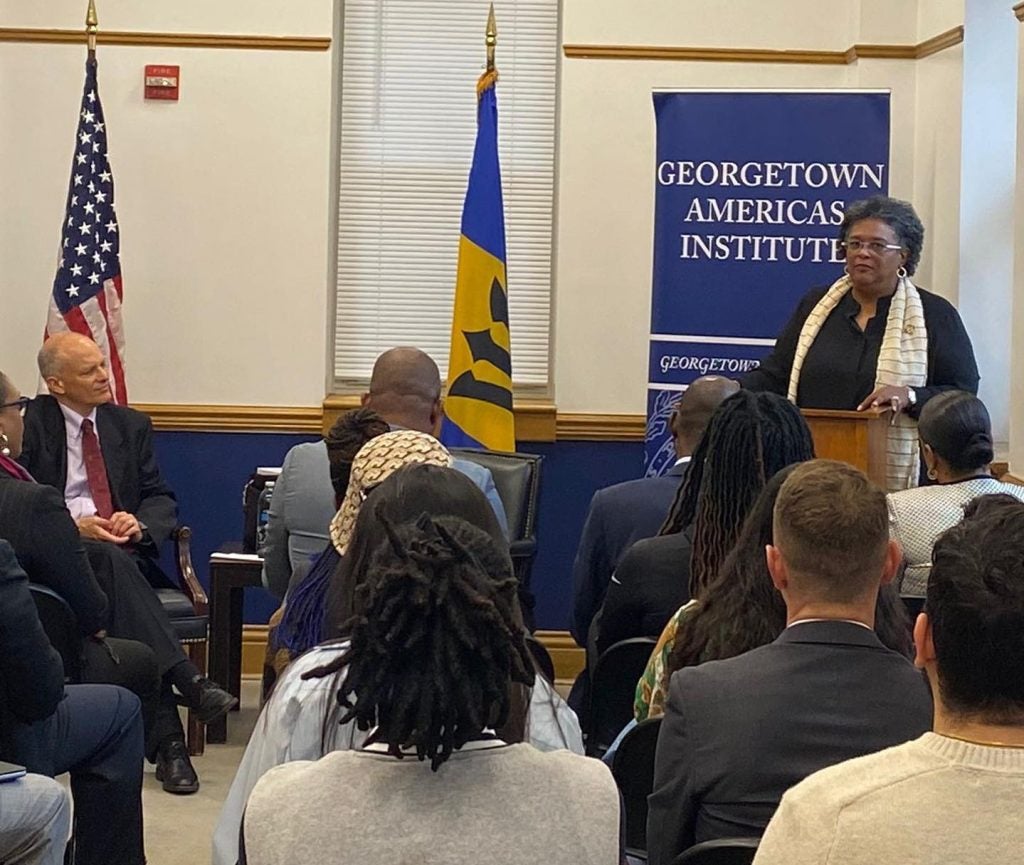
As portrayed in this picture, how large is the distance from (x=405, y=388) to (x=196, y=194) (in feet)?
8.65

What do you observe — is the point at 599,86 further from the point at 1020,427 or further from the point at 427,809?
the point at 427,809

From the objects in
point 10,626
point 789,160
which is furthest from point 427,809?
point 789,160

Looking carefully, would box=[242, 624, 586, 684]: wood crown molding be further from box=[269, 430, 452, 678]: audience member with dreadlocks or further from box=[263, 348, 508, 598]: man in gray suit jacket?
box=[269, 430, 452, 678]: audience member with dreadlocks

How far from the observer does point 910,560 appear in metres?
3.77

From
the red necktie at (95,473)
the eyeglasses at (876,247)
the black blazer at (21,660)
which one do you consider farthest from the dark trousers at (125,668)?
the eyeglasses at (876,247)

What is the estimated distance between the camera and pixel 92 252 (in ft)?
19.7

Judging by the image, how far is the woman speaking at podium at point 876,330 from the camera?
15.6 ft

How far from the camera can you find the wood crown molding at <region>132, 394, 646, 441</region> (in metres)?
6.36

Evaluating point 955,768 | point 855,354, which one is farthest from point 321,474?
point 955,768

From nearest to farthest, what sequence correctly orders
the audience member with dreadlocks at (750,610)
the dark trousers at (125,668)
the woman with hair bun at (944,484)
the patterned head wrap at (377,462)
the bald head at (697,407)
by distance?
1. the audience member with dreadlocks at (750,610)
2. the patterned head wrap at (377,462)
3. the woman with hair bun at (944,484)
4. the bald head at (697,407)
5. the dark trousers at (125,668)

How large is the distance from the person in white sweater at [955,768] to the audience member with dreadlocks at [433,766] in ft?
0.92

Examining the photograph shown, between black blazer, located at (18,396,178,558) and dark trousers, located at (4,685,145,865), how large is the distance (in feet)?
5.54

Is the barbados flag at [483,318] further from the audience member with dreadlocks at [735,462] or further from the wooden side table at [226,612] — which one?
the audience member with dreadlocks at [735,462]

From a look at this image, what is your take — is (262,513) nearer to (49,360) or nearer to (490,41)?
(49,360)
